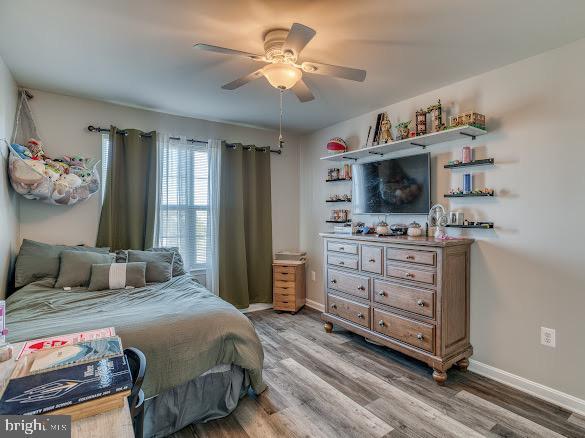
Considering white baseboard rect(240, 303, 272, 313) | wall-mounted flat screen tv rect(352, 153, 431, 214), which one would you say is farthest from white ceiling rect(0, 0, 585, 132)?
white baseboard rect(240, 303, 272, 313)

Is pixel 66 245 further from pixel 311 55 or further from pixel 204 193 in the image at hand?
pixel 311 55

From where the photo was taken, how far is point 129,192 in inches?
134

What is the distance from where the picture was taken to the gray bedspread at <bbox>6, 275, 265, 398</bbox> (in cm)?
179

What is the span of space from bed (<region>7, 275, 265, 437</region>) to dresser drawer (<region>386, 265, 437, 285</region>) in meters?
1.35

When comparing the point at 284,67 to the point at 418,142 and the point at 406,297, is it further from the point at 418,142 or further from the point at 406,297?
the point at 406,297

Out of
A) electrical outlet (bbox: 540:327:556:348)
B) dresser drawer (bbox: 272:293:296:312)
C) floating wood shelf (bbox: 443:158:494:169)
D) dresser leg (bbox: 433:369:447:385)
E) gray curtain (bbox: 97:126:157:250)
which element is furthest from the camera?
dresser drawer (bbox: 272:293:296:312)

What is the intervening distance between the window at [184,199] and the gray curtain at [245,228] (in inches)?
9.7

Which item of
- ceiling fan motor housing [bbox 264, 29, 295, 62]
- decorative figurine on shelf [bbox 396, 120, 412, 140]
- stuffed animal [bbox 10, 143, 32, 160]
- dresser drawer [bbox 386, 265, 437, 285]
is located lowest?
dresser drawer [bbox 386, 265, 437, 285]

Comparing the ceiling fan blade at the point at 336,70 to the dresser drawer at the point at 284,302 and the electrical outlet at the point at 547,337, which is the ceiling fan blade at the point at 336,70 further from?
the dresser drawer at the point at 284,302

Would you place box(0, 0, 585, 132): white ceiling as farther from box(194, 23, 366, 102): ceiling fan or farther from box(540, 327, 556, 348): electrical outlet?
box(540, 327, 556, 348): electrical outlet

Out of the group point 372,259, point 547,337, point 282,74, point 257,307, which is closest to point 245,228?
point 257,307

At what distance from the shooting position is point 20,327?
182cm

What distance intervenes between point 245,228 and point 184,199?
0.87m

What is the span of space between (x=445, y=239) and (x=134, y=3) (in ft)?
8.88
